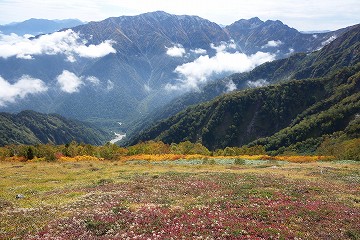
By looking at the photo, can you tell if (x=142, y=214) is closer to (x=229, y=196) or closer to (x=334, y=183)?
(x=229, y=196)

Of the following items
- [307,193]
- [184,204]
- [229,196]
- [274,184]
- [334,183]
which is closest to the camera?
[184,204]

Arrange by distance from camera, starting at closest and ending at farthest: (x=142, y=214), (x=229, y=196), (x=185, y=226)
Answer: (x=185, y=226) → (x=142, y=214) → (x=229, y=196)

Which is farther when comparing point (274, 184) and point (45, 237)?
point (274, 184)

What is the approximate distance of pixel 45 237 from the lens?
20484 millimetres

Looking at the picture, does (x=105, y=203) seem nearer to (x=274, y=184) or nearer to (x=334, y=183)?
(x=274, y=184)

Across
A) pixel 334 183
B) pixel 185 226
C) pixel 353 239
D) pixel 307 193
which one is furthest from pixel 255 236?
pixel 334 183

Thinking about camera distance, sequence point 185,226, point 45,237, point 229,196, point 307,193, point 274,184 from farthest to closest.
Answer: point 274,184 → point 307,193 → point 229,196 → point 185,226 → point 45,237

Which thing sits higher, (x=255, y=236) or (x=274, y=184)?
(x=255, y=236)

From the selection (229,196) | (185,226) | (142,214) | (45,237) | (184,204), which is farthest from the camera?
(229,196)

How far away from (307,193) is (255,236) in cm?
1601

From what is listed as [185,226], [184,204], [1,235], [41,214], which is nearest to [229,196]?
[184,204]

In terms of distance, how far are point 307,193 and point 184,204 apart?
13965 mm

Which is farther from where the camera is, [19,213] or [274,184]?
[274,184]

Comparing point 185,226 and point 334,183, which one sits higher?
point 185,226
